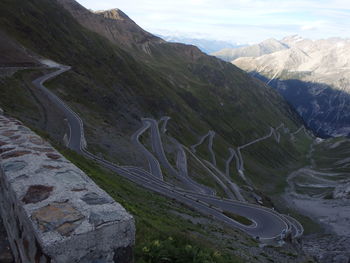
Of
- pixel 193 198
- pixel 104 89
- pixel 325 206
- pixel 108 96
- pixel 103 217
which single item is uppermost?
pixel 103 217

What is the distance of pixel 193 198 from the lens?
184ft

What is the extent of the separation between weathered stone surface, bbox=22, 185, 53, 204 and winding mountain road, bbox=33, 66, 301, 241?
4107 centimetres

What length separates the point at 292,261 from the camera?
111ft

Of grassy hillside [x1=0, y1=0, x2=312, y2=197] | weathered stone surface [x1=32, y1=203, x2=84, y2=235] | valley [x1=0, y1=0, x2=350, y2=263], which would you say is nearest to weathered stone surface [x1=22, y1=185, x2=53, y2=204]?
weathered stone surface [x1=32, y1=203, x2=84, y2=235]

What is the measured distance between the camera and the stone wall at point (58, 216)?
5629 millimetres

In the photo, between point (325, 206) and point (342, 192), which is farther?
point (342, 192)

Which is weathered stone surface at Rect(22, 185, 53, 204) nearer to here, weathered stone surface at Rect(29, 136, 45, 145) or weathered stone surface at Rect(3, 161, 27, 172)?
weathered stone surface at Rect(3, 161, 27, 172)

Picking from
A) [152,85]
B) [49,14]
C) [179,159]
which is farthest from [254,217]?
[49,14]

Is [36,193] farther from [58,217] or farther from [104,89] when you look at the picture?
[104,89]

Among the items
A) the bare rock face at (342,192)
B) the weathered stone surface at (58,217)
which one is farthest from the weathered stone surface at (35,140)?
the bare rock face at (342,192)

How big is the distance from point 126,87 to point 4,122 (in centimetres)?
12279

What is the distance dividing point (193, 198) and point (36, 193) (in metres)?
51.0

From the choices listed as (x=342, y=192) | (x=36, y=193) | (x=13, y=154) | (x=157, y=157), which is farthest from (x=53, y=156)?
(x=342, y=192)

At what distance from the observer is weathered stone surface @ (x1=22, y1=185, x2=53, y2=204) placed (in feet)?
21.8
